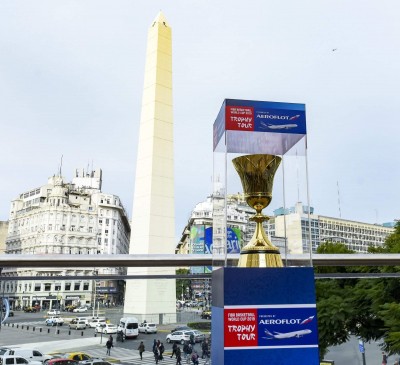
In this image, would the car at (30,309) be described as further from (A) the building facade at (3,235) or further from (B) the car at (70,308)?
(A) the building facade at (3,235)

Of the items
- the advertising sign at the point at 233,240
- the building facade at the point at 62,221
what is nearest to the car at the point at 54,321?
the advertising sign at the point at 233,240

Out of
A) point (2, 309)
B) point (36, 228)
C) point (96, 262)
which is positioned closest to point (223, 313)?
point (96, 262)

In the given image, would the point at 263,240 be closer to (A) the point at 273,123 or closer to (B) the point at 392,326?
(A) the point at 273,123

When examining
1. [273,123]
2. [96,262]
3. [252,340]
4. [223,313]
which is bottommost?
[252,340]

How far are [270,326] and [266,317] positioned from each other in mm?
74

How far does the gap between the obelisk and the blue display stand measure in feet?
51.8

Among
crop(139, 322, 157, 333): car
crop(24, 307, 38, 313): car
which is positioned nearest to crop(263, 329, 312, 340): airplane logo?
crop(139, 322, 157, 333): car

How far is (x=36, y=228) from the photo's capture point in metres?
49.3

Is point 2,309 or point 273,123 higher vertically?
point 273,123

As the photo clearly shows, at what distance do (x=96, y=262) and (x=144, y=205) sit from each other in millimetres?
15832

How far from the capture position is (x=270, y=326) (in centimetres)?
313

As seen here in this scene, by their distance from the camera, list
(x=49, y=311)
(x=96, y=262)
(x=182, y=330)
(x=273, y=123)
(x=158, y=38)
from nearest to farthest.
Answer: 1. (x=273, y=123)
2. (x=96, y=262)
3. (x=49, y=311)
4. (x=182, y=330)
5. (x=158, y=38)

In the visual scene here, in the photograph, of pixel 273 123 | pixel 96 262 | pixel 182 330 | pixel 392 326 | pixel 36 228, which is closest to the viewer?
pixel 273 123

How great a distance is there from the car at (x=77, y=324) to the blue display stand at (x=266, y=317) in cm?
307
